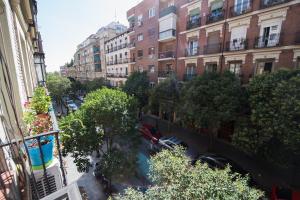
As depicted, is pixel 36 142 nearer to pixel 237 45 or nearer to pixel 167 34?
pixel 237 45

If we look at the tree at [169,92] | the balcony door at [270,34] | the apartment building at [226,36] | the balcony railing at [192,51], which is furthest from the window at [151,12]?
the balcony door at [270,34]

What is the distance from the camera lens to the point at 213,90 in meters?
10.8

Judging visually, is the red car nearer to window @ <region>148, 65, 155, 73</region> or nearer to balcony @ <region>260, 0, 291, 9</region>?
window @ <region>148, 65, 155, 73</region>

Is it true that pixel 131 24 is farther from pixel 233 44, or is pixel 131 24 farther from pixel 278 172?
pixel 278 172

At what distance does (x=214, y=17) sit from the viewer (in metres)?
14.5

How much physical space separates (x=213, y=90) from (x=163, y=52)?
11603 millimetres

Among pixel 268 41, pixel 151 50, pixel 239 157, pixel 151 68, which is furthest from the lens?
pixel 151 68

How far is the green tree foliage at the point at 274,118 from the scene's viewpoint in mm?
7234

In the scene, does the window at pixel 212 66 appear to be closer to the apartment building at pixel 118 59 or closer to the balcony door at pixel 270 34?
the balcony door at pixel 270 34

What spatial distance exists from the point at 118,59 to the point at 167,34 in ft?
46.8

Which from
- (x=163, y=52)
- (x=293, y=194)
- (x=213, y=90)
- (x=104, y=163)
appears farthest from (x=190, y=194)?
(x=163, y=52)

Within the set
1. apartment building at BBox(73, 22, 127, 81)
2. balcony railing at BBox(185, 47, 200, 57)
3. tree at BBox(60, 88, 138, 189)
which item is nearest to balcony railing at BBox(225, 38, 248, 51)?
balcony railing at BBox(185, 47, 200, 57)

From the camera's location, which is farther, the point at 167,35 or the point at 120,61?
the point at 120,61

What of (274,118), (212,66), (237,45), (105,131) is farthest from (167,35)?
(274,118)
